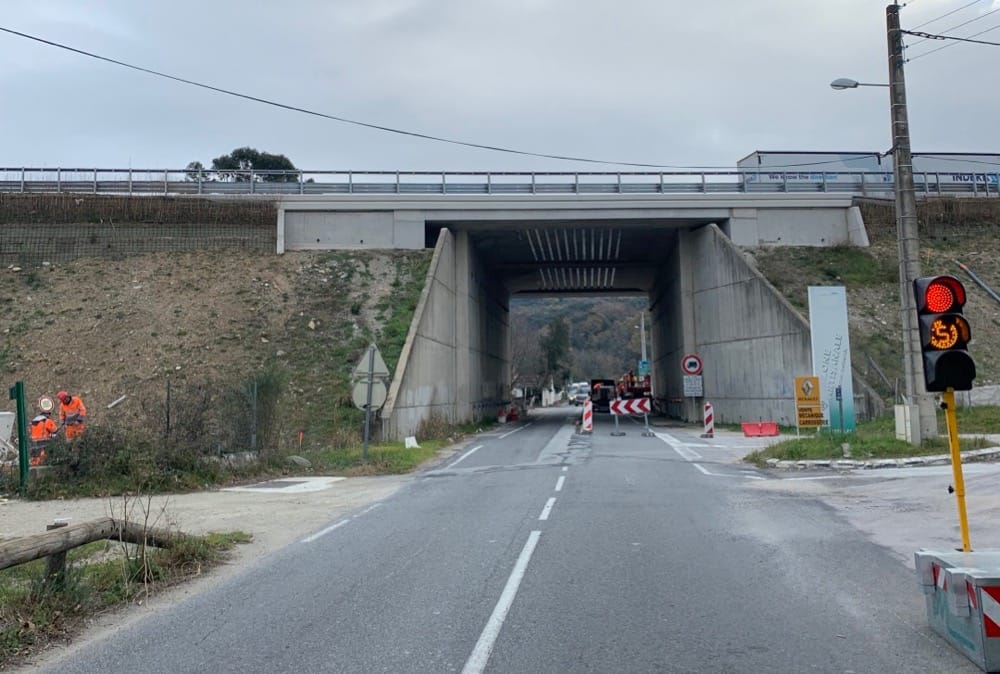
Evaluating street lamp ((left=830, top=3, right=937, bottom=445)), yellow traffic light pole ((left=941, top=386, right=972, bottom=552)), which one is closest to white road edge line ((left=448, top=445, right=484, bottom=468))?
street lamp ((left=830, top=3, right=937, bottom=445))

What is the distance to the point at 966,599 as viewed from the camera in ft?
17.7

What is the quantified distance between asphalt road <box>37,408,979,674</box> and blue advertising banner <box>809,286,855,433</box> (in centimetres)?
960

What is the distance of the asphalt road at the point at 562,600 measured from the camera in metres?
5.64

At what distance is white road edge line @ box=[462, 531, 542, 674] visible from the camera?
5.50 meters

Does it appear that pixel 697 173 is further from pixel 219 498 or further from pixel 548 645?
pixel 548 645

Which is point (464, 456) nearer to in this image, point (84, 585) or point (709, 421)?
point (709, 421)

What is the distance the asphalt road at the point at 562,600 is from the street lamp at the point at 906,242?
21.5ft

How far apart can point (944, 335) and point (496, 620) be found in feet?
13.9

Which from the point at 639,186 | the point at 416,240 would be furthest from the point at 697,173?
the point at 416,240

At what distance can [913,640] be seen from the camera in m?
5.89

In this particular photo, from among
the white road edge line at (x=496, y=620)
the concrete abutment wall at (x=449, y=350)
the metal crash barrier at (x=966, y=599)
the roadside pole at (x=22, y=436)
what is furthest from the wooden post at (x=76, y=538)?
the concrete abutment wall at (x=449, y=350)

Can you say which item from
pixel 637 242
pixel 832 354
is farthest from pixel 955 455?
pixel 637 242

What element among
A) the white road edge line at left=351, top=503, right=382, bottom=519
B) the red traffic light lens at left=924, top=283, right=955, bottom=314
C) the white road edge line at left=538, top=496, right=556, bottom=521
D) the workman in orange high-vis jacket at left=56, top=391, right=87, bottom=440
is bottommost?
the white road edge line at left=351, top=503, right=382, bottom=519

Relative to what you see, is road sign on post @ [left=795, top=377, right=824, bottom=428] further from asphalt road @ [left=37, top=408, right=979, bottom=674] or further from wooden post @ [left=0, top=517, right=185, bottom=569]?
wooden post @ [left=0, top=517, right=185, bottom=569]
